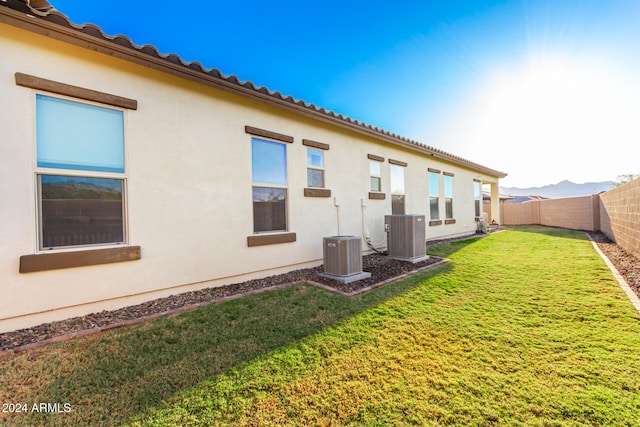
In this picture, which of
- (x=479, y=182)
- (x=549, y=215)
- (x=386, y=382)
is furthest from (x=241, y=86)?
(x=549, y=215)

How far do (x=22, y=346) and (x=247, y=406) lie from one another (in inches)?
103

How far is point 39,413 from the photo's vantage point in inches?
71.1

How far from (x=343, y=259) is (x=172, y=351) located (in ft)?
10.3

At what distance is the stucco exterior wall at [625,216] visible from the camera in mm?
6062

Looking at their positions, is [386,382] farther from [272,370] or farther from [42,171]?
[42,171]

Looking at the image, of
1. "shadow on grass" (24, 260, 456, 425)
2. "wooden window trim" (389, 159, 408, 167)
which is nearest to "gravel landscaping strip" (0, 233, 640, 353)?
"shadow on grass" (24, 260, 456, 425)

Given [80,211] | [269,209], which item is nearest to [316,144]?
[269,209]

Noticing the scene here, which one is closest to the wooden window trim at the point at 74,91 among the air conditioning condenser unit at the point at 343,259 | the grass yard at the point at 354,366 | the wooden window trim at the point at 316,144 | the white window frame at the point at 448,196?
the grass yard at the point at 354,366

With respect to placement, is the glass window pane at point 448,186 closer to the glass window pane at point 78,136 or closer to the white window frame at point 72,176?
the white window frame at point 72,176

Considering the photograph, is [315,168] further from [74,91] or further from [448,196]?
[448,196]

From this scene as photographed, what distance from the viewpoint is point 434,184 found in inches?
413

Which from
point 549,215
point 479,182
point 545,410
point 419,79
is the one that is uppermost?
point 419,79

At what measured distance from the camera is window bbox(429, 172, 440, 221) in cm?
1023

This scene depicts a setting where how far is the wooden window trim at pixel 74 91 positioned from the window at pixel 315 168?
3.45m
